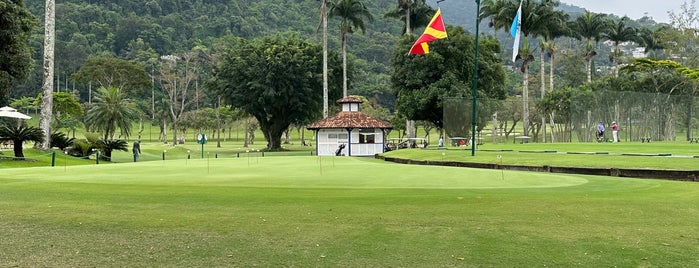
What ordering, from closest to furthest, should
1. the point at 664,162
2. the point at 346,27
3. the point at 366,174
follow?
the point at 366,174 → the point at 664,162 → the point at 346,27

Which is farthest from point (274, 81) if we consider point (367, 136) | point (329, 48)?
point (329, 48)

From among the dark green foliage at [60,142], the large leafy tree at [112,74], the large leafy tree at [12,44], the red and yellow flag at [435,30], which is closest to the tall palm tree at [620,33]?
the red and yellow flag at [435,30]

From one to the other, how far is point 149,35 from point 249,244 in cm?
12660

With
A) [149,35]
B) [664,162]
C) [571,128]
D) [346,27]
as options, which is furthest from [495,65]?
[149,35]

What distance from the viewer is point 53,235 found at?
24.0 feet

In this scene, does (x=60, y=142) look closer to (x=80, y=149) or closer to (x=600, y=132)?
(x=80, y=149)

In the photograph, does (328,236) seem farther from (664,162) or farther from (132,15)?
(132,15)

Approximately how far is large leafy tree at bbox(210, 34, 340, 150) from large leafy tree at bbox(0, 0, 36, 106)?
24.5 metres

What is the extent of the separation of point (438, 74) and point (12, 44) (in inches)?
1335

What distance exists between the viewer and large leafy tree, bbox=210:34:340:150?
206ft

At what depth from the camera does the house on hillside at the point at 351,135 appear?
157ft

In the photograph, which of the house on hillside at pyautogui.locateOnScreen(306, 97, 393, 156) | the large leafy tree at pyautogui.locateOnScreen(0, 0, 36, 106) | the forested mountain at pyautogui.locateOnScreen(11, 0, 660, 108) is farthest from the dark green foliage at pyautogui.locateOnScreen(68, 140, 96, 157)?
the forested mountain at pyautogui.locateOnScreen(11, 0, 660, 108)

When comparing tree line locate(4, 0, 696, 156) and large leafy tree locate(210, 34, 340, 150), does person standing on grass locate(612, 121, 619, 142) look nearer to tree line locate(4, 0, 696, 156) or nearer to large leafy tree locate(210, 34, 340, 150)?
tree line locate(4, 0, 696, 156)

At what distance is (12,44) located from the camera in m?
37.7
